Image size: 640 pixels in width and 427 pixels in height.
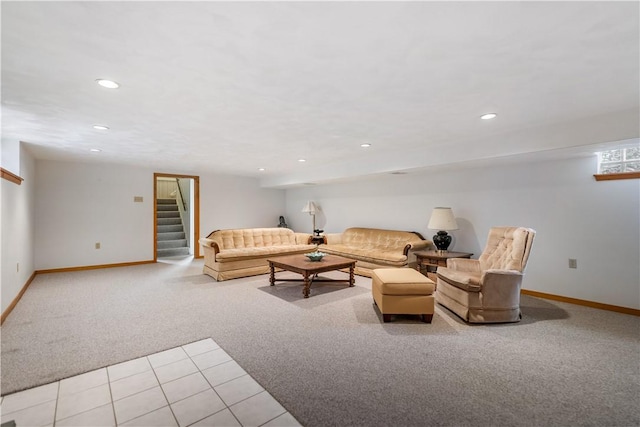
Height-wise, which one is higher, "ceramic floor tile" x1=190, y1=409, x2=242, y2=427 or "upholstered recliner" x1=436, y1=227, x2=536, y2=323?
"upholstered recliner" x1=436, y1=227, x2=536, y2=323

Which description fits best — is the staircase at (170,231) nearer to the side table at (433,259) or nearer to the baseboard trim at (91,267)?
the baseboard trim at (91,267)

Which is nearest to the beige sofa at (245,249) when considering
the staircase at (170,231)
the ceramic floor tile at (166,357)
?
the ceramic floor tile at (166,357)

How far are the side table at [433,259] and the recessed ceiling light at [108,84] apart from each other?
14.4 feet

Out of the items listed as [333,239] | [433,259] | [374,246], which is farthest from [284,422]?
[333,239]

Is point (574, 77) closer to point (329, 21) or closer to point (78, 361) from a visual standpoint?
point (329, 21)

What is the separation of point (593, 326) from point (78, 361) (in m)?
4.79

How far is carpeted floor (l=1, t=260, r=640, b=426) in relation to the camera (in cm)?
177

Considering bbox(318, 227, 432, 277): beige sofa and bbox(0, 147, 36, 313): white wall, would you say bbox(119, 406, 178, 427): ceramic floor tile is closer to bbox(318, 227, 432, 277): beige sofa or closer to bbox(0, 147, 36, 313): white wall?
bbox(0, 147, 36, 313): white wall

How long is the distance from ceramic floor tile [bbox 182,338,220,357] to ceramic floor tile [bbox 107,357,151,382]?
31 centimetres

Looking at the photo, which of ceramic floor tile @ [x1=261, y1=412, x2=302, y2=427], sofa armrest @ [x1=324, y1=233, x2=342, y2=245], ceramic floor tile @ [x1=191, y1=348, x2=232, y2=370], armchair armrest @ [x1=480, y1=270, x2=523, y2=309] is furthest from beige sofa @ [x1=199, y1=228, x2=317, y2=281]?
armchair armrest @ [x1=480, y1=270, x2=523, y2=309]

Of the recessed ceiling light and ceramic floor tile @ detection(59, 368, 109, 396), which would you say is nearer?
ceramic floor tile @ detection(59, 368, 109, 396)

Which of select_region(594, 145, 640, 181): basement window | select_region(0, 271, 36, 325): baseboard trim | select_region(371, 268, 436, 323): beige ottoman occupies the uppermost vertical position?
select_region(594, 145, 640, 181): basement window

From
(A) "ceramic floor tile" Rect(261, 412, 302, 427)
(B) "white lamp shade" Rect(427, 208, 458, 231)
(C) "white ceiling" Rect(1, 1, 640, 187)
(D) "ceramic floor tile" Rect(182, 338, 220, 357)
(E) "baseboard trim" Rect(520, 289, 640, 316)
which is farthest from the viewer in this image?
(B) "white lamp shade" Rect(427, 208, 458, 231)

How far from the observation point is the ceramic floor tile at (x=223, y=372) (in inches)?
81.1
